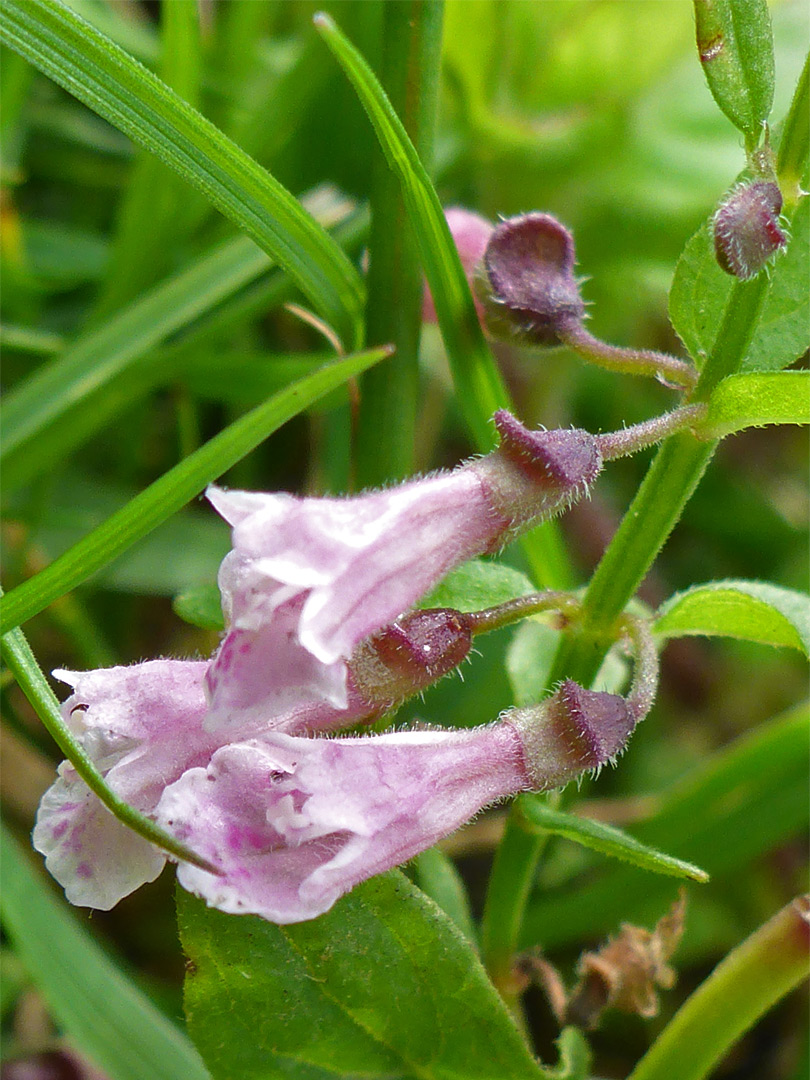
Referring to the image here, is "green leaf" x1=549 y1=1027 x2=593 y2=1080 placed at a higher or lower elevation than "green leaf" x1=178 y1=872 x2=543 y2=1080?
lower

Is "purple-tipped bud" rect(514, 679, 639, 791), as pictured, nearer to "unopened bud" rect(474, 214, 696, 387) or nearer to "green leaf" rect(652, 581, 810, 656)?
"green leaf" rect(652, 581, 810, 656)

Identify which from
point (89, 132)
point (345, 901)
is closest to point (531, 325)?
point (345, 901)

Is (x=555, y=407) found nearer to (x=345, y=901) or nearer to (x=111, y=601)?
(x=111, y=601)

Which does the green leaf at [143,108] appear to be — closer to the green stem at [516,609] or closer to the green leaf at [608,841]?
the green stem at [516,609]

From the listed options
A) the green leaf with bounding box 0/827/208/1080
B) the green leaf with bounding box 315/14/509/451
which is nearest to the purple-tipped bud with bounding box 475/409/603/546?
the green leaf with bounding box 315/14/509/451

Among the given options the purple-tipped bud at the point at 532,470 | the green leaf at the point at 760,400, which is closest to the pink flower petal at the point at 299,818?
the purple-tipped bud at the point at 532,470
